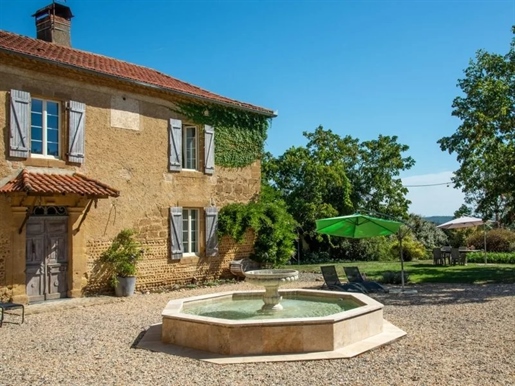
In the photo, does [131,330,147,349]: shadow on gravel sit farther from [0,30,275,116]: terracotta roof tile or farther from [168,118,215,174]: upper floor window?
[168,118,215,174]: upper floor window

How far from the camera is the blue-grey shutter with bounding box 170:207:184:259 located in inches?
556

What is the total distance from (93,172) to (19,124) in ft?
6.92

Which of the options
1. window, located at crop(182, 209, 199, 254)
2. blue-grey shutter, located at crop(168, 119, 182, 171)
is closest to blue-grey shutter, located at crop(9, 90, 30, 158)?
blue-grey shutter, located at crop(168, 119, 182, 171)

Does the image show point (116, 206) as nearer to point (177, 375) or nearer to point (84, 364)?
point (84, 364)

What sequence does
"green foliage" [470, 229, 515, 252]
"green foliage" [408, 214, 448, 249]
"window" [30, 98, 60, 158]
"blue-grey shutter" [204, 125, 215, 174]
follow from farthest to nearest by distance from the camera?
"green foliage" [408, 214, 448, 249] → "green foliage" [470, 229, 515, 252] → "blue-grey shutter" [204, 125, 215, 174] → "window" [30, 98, 60, 158]

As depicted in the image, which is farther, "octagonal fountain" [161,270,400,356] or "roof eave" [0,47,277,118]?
"roof eave" [0,47,277,118]

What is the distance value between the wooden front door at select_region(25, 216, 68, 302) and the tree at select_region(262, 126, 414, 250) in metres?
14.0

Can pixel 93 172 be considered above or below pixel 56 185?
above

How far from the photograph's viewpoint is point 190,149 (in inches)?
602

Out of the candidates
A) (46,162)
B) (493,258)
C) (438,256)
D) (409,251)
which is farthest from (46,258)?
(493,258)

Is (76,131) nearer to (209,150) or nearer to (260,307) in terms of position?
(209,150)

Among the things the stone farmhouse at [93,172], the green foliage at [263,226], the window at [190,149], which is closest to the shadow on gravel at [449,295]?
the green foliage at [263,226]

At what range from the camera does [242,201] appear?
16.4 metres

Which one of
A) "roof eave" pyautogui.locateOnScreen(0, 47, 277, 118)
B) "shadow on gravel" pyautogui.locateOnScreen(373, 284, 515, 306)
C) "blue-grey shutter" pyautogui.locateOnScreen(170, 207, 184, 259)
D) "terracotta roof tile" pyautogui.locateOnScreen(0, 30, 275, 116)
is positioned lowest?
"shadow on gravel" pyautogui.locateOnScreen(373, 284, 515, 306)
